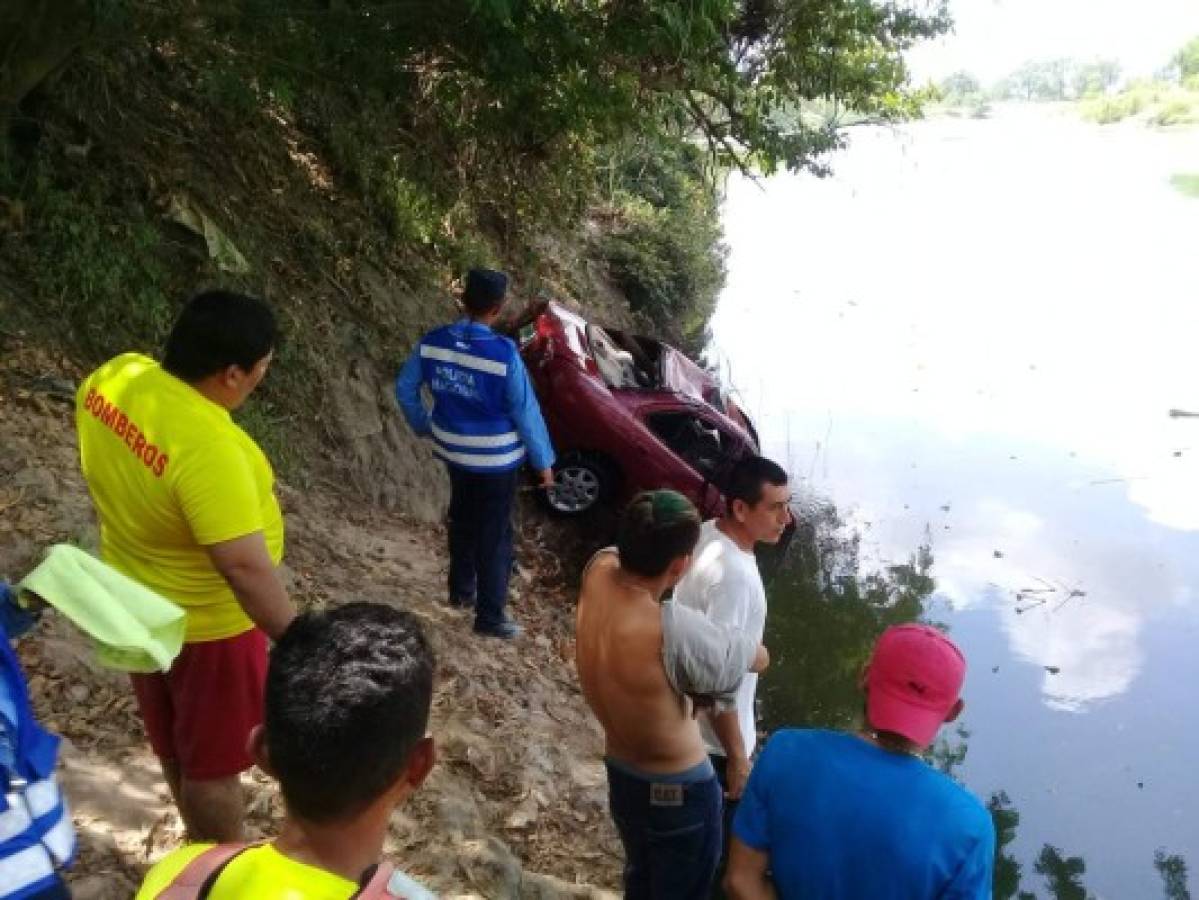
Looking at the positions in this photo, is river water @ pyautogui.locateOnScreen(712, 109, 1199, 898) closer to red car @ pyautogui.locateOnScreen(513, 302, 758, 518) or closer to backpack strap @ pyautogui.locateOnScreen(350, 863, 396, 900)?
red car @ pyautogui.locateOnScreen(513, 302, 758, 518)

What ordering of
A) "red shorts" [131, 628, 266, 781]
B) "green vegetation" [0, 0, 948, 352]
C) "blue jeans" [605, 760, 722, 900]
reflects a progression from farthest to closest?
"green vegetation" [0, 0, 948, 352] → "blue jeans" [605, 760, 722, 900] → "red shorts" [131, 628, 266, 781]

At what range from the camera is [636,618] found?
2801 mm

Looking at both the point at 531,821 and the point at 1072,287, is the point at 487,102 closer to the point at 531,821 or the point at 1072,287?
the point at 531,821

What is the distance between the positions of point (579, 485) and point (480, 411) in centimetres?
317

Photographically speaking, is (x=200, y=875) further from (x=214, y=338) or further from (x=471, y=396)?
(x=471, y=396)

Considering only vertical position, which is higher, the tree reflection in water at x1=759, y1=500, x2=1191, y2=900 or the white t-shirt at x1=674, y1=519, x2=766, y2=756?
the tree reflection in water at x1=759, y1=500, x2=1191, y2=900

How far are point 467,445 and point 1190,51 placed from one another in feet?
298

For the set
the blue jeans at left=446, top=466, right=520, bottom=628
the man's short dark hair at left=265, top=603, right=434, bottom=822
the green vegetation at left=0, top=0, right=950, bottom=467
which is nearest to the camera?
the man's short dark hair at left=265, top=603, right=434, bottom=822

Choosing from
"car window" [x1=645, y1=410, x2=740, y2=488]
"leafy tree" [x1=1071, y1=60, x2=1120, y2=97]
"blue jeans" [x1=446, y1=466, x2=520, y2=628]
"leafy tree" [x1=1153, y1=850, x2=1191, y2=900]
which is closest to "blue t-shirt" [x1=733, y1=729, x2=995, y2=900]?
"blue jeans" [x1=446, y1=466, x2=520, y2=628]

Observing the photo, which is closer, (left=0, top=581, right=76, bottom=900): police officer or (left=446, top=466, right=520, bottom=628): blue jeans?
(left=0, top=581, right=76, bottom=900): police officer

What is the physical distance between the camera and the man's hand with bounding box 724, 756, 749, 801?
3.24 meters

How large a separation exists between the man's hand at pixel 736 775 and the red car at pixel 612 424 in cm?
470

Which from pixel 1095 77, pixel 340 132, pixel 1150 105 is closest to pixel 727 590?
pixel 340 132

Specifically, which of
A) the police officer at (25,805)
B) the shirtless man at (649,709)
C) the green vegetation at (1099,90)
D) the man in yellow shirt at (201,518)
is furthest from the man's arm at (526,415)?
the green vegetation at (1099,90)
